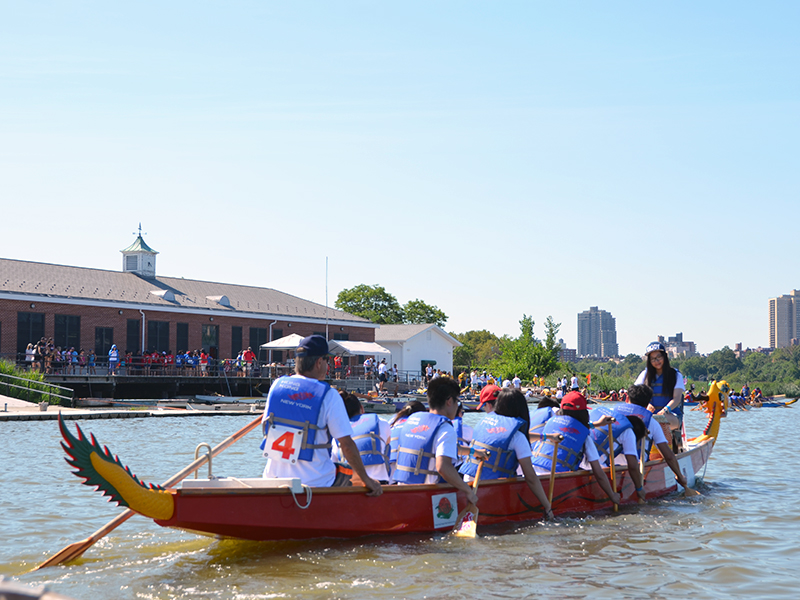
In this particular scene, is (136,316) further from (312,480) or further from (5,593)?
(5,593)

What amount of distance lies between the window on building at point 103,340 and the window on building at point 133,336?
0.87m

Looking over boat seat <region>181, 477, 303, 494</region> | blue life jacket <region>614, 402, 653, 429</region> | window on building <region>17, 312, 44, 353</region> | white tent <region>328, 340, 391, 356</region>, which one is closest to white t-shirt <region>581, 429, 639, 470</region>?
blue life jacket <region>614, 402, 653, 429</region>

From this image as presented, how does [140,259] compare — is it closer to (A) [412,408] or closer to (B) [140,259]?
(B) [140,259]

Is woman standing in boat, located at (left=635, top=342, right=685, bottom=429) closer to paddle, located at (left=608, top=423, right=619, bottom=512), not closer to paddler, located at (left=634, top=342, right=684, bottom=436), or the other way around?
paddler, located at (left=634, top=342, right=684, bottom=436)

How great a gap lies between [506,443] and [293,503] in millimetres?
2777

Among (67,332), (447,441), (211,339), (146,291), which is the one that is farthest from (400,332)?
(447,441)

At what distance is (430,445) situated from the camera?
808 cm

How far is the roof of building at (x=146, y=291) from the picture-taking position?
37.8 m

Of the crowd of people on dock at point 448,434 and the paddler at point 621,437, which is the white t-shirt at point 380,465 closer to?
the crowd of people on dock at point 448,434

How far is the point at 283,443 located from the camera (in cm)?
684

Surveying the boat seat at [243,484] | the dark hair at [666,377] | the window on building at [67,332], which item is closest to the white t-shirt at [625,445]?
the dark hair at [666,377]

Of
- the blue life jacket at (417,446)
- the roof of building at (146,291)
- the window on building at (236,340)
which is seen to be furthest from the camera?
the window on building at (236,340)

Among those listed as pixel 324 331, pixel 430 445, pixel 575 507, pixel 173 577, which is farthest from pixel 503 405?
pixel 324 331

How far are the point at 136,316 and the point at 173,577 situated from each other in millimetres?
35330
